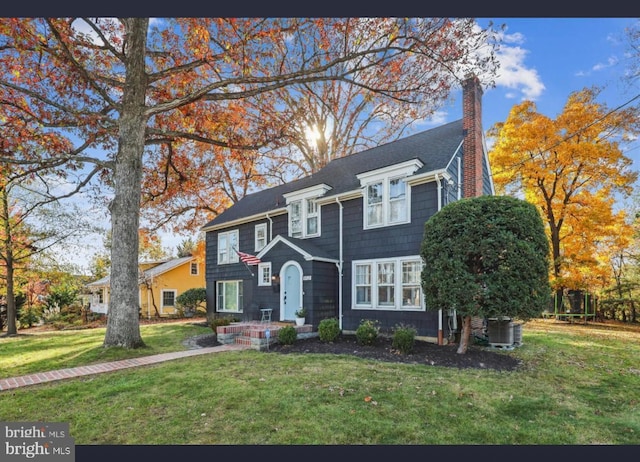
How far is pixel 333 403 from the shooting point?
4.93m

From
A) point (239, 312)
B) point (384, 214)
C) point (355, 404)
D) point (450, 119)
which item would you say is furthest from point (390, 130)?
point (355, 404)

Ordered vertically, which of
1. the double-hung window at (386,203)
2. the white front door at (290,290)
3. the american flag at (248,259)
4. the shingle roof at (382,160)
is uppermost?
the shingle roof at (382,160)

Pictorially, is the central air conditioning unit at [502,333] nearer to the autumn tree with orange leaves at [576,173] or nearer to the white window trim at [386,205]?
the white window trim at [386,205]

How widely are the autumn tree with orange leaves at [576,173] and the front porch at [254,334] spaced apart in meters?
12.4

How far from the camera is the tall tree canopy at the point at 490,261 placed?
25.1 feet

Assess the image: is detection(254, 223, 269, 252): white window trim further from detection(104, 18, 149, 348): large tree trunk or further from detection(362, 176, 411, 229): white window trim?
detection(104, 18, 149, 348): large tree trunk

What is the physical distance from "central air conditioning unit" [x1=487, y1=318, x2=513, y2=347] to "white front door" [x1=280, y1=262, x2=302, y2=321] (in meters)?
5.77

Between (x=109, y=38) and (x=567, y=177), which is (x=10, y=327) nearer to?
(x=109, y=38)

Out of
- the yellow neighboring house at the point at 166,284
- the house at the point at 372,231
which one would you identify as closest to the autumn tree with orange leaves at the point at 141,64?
the house at the point at 372,231

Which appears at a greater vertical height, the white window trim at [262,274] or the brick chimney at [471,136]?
the brick chimney at [471,136]

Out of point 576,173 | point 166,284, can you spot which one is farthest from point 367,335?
point 166,284

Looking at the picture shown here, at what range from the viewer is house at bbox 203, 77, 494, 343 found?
10.4 m

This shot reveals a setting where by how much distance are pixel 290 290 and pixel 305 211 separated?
3061 mm

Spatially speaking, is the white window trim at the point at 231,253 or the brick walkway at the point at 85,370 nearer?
the brick walkway at the point at 85,370
